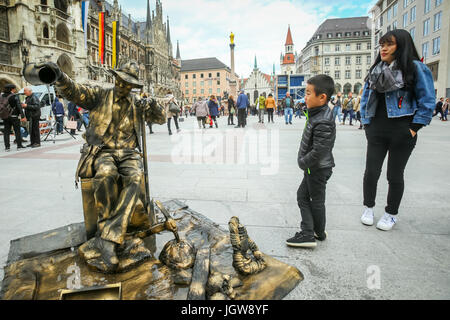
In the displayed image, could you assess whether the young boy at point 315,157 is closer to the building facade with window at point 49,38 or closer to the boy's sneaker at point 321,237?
the boy's sneaker at point 321,237

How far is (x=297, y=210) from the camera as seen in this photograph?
11.9 ft

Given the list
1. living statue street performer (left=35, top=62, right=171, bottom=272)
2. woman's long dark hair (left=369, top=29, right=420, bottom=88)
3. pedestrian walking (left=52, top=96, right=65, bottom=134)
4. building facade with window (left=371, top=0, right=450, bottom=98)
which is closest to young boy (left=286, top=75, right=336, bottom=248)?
woman's long dark hair (left=369, top=29, right=420, bottom=88)

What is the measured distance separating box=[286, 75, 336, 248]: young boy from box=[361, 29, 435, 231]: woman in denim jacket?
2.38ft

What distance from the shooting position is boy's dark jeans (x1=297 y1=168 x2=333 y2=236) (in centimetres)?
258

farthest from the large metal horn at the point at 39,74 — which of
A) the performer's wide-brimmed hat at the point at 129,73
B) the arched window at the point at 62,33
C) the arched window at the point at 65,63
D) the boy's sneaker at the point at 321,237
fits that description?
the arched window at the point at 62,33

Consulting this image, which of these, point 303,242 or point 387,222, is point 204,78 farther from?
point 303,242

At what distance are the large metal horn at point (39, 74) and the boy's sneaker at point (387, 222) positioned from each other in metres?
3.30

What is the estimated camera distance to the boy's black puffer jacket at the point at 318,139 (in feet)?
8.03

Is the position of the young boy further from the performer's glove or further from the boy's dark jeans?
the performer's glove

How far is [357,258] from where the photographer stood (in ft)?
8.07

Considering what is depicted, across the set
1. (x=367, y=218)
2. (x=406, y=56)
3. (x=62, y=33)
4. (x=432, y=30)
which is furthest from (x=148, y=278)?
(x=432, y=30)
